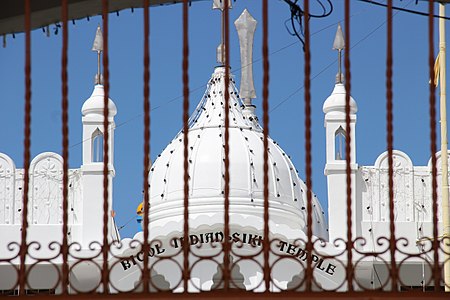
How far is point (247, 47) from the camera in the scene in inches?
1152

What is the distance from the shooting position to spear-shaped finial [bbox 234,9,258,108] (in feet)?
93.4

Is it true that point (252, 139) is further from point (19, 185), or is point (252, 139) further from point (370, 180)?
point (19, 185)

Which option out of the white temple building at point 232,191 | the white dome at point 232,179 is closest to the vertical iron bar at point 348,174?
the white temple building at point 232,191

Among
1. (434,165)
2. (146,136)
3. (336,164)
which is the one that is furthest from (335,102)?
(146,136)

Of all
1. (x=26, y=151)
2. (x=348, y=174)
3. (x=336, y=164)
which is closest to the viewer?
(x=348, y=174)

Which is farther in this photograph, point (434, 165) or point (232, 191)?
point (232, 191)

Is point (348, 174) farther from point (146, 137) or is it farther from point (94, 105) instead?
point (94, 105)

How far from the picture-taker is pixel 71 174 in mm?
26969

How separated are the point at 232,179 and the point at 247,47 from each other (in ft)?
11.4

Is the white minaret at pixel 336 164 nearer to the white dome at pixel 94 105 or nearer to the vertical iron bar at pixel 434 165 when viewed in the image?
the white dome at pixel 94 105

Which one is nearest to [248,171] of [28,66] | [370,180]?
[370,180]

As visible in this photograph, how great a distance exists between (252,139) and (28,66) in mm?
21072

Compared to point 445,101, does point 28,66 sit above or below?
below

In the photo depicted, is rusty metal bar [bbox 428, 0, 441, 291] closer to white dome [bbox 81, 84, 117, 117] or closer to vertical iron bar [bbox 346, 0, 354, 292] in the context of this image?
vertical iron bar [bbox 346, 0, 354, 292]
